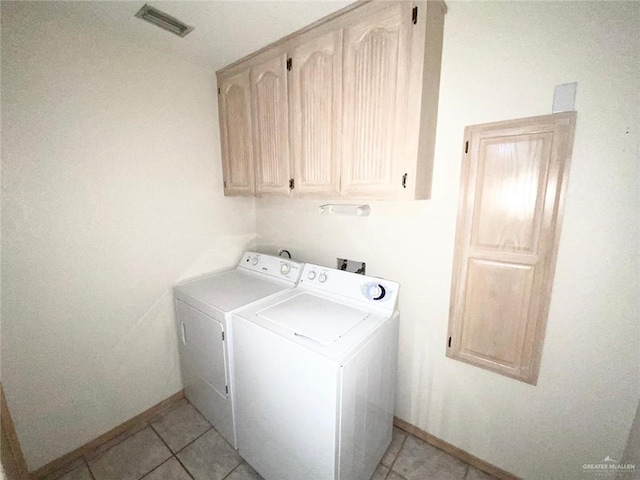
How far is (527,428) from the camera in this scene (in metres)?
1.36

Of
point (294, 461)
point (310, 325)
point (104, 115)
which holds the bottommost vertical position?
point (294, 461)

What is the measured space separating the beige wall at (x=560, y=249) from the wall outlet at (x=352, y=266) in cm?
23

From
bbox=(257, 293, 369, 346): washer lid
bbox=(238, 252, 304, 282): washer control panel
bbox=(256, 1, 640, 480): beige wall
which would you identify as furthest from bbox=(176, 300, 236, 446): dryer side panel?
bbox=(256, 1, 640, 480): beige wall

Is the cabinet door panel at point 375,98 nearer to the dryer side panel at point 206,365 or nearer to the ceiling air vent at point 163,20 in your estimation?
the ceiling air vent at point 163,20

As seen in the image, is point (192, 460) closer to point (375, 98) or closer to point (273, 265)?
point (273, 265)

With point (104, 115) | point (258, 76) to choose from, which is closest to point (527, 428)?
point (258, 76)

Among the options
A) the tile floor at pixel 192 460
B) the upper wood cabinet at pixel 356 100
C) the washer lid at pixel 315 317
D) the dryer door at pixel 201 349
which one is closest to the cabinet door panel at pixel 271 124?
the upper wood cabinet at pixel 356 100

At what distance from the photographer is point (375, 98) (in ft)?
4.11

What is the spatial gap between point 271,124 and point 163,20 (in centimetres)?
75

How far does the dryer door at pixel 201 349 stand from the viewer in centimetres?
157

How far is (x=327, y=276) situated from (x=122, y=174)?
147cm

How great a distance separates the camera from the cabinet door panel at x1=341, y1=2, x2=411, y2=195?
1.17m

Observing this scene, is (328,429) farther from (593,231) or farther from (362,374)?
(593,231)

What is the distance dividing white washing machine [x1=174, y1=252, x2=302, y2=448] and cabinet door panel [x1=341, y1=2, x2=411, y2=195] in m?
0.90
